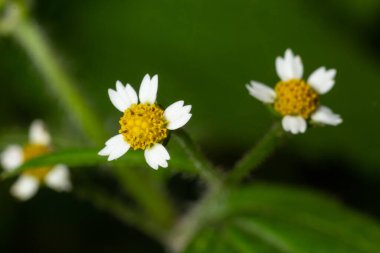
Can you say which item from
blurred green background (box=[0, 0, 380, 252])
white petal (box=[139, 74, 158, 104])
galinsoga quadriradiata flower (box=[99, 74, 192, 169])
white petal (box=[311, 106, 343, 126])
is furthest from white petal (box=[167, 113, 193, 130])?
blurred green background (box=[0, 0, 380, 252])

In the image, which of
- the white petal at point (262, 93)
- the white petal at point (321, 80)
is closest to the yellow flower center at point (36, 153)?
the white petal at point (262, 93)

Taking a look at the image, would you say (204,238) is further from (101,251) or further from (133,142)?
(101,251)

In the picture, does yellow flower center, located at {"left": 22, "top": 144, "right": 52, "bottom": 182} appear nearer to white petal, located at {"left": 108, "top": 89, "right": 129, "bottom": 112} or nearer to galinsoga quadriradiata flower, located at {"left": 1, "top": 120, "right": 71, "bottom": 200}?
galinsoga quadriradiata flower, located at {"left": 1, "top": 120, "right": 71, "bottom": 200}

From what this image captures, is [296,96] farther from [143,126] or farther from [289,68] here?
[143,126]

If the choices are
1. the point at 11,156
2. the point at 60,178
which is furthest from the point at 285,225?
the point at 11,156

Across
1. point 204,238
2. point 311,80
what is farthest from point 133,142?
point 311,80

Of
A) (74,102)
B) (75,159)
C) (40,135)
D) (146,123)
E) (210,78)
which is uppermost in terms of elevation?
(210,78)
